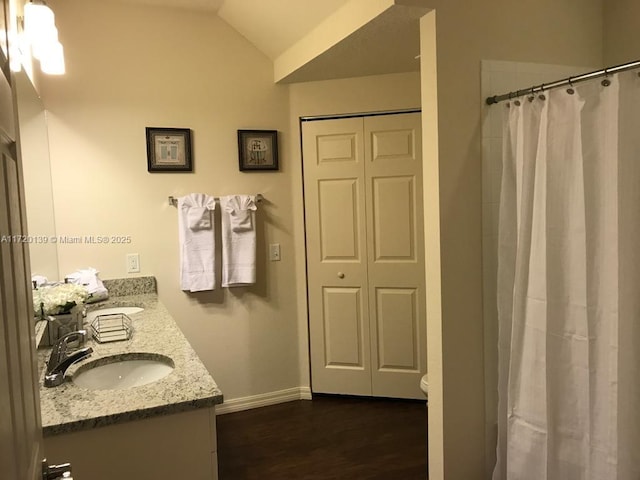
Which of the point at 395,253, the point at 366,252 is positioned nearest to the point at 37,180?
the point at 366,252

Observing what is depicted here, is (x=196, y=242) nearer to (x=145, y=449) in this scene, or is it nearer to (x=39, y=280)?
(x=39, y=280)

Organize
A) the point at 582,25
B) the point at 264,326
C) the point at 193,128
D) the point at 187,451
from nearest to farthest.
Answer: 1. the point at 187,451
2. the point at 582,25
3. the point at 193,128
4. the point at 264,326

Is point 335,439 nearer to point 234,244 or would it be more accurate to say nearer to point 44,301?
point 234,244

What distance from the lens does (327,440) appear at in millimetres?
2930

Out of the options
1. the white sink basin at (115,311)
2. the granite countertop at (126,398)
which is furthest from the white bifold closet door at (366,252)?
the granite countertop at (126,398)

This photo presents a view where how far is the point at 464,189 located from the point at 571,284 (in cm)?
55

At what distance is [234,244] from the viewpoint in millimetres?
3242

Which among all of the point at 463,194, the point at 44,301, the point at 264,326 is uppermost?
the point at 463,194

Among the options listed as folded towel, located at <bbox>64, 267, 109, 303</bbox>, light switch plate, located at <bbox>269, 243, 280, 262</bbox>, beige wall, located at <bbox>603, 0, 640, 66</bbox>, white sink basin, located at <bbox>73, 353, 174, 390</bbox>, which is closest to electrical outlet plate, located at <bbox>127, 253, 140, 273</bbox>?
folded towel, located at <bbox>64, 267, 109, 303</bbox>

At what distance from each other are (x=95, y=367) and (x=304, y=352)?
1878mm

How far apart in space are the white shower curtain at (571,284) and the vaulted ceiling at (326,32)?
2.21 feet

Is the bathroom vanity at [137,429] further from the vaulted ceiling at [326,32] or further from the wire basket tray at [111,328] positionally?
the vaulted ceiling at [326,32]

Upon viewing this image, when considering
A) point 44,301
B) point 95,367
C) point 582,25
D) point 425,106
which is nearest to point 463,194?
point 425,106

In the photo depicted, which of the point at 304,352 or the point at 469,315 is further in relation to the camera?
the point at 304,352
